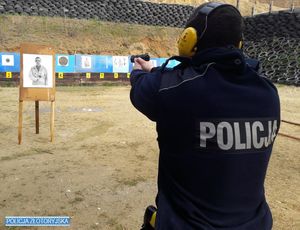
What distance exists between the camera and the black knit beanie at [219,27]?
4.17 feet

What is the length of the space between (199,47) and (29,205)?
9.76ft

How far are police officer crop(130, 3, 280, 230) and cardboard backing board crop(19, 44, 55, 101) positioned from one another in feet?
17.4

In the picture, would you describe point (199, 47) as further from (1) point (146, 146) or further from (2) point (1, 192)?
(1) point (146, 146)

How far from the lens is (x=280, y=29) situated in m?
18.1

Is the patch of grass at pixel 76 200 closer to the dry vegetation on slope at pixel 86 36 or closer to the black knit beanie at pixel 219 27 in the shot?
the black knit beanie at pixel 219 27

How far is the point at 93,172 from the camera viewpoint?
182 inches

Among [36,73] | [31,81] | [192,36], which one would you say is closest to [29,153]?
[31,81]

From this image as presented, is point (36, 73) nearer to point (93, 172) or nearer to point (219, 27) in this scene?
point (93, 172)

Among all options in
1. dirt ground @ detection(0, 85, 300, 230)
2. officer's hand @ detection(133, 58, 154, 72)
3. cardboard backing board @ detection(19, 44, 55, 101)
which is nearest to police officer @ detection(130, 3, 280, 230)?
officer's hand @ detection(133, 58, 154, 72)

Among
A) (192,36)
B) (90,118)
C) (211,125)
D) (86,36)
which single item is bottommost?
(90,118)

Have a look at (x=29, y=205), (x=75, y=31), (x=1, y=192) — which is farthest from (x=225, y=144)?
(x=75, y=31)

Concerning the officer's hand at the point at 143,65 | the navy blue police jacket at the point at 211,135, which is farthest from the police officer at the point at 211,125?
the officer's hand at the point at 143,65

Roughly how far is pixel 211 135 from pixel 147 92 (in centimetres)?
29

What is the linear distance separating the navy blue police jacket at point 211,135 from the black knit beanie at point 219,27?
0.04 m
